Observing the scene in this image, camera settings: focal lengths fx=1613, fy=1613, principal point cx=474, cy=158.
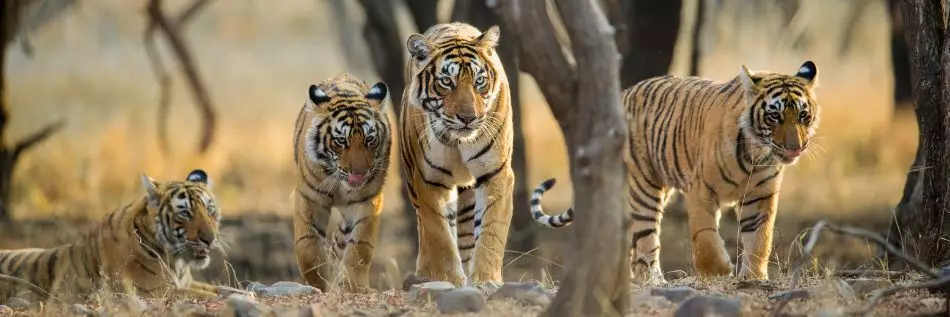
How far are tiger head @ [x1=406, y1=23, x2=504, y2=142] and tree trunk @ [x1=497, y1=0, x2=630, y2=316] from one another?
1908 mm

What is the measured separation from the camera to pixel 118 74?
26.4m

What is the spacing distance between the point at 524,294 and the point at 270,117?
55.5ft

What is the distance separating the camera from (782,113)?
23.5 feet

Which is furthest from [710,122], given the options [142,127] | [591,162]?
[142,127]

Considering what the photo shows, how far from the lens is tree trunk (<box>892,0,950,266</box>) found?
22.2 ft

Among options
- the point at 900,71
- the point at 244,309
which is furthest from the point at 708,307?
the point at 900,71

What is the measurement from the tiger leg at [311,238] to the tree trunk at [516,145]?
374cm

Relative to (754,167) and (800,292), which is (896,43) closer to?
(754,167)

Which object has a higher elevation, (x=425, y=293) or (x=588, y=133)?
(x=588, y=133)

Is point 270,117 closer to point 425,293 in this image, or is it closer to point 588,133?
point 425,293

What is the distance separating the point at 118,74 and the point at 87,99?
87.6 inches

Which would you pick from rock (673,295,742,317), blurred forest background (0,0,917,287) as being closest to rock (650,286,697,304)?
rock (673,295,742,317)

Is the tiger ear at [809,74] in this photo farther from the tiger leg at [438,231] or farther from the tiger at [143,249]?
the tiger at [143,249]

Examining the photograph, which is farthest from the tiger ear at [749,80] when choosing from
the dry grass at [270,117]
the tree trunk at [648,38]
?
the tree trunk at [648,38]
